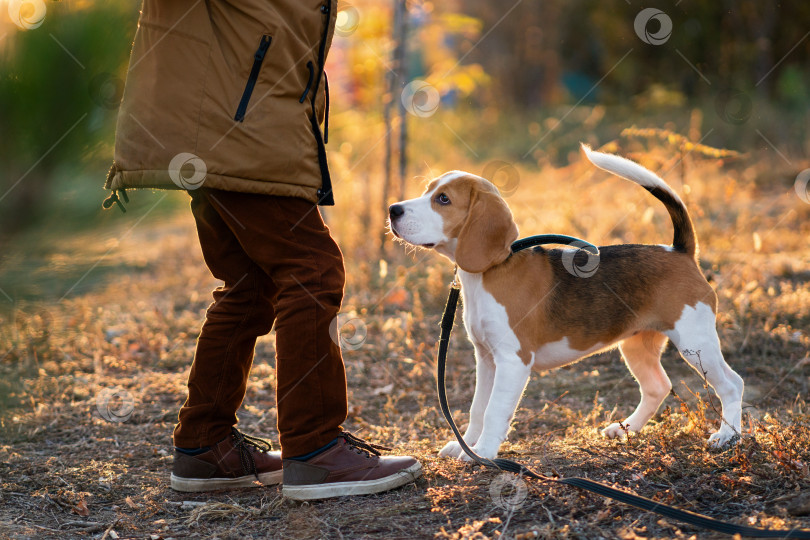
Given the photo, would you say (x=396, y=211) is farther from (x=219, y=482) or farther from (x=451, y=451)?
(x=219, y=482)

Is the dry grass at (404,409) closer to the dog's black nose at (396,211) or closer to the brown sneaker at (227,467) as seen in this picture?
the brown sneaker at (227,467)

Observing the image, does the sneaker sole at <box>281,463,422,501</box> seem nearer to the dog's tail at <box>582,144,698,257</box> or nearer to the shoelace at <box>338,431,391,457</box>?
the shoelace at <box>338,431,391,457</box>

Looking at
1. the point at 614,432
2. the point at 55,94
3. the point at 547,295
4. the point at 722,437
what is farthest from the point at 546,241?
the point at 55,94

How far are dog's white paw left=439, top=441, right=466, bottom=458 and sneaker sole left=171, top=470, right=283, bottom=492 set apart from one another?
2.38 ft

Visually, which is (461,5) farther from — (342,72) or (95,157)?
Result: (95,157)

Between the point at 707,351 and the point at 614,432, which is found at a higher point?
the point at 707,351

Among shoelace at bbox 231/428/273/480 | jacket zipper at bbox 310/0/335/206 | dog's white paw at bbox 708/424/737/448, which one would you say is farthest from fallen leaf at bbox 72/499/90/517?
dog's white paw at bbox 708/424/737/448

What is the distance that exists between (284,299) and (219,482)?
97cm

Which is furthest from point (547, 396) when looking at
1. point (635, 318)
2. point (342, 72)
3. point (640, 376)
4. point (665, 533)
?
point (342, 72)

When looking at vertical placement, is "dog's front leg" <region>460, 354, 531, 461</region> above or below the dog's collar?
below

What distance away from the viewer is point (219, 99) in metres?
2.72

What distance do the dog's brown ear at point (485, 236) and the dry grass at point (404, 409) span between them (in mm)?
856

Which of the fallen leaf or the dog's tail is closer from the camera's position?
the fallen leaf

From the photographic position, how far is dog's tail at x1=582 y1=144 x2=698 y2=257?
11.6ft
